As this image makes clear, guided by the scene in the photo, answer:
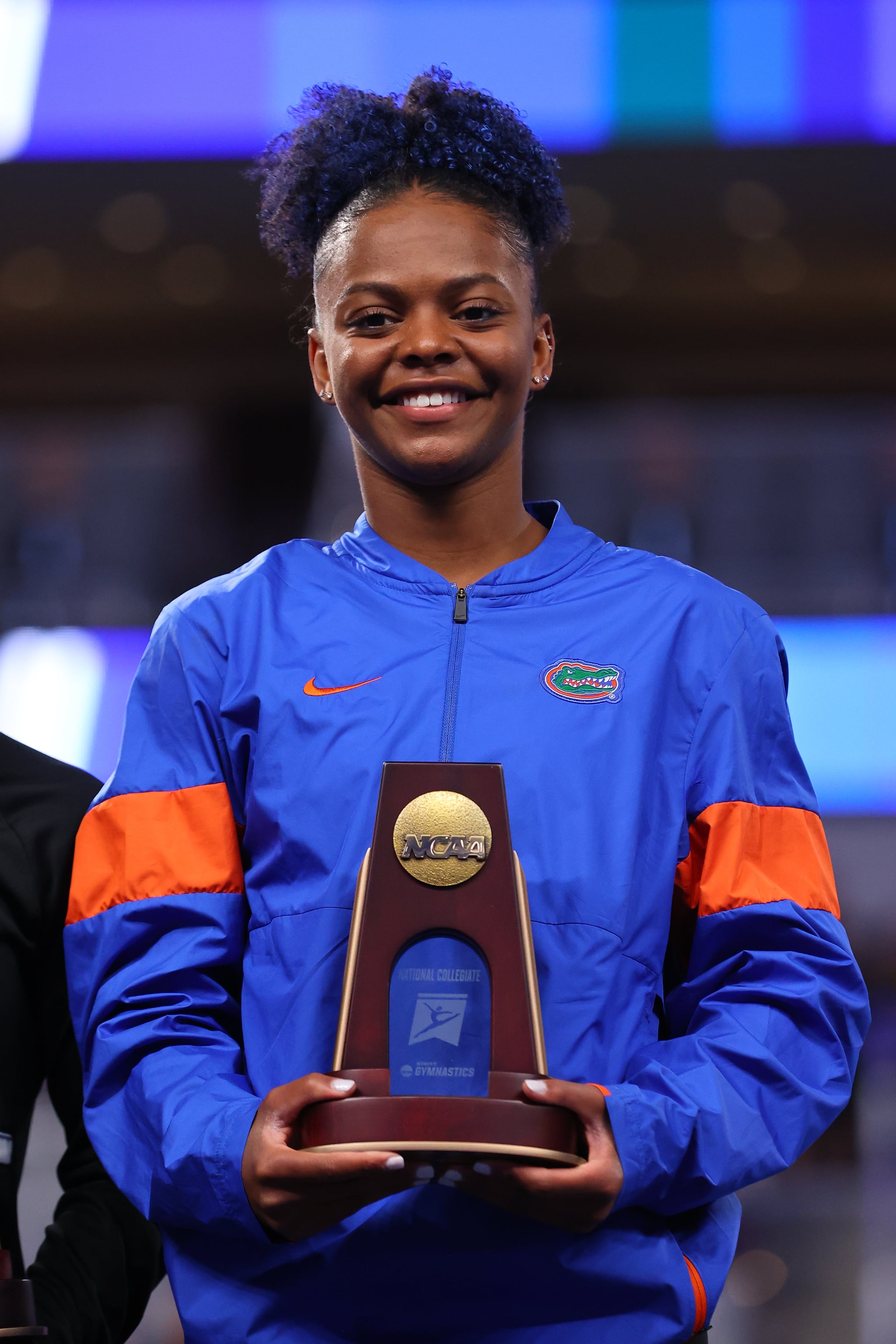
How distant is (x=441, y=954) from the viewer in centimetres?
99

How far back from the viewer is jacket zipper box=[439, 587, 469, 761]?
1093mm

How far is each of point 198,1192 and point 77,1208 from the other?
0.33 metres

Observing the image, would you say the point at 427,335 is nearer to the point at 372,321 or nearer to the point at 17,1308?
the point at 372,321

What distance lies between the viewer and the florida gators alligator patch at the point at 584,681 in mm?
1119

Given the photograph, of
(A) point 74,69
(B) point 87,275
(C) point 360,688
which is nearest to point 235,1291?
(C) point 360,688

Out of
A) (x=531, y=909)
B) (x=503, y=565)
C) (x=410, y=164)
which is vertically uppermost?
(x=410, y=164)

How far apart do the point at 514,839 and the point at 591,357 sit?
4.60 meters

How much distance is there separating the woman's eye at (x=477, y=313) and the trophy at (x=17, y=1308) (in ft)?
2.59

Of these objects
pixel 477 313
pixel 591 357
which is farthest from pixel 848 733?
pixel 477 313

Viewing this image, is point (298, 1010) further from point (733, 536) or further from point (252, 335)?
point (252, 335)

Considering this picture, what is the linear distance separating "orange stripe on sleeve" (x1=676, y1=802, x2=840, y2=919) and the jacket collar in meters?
0.24

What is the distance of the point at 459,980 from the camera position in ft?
3.22

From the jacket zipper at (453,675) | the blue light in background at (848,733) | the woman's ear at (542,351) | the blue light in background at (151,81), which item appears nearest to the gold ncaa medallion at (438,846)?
the jacket zipper at (453,675)

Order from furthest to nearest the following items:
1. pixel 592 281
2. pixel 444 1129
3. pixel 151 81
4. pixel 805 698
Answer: pixel 592 281
pixel 151 81
pixel 805 698
pixel 444 1129
